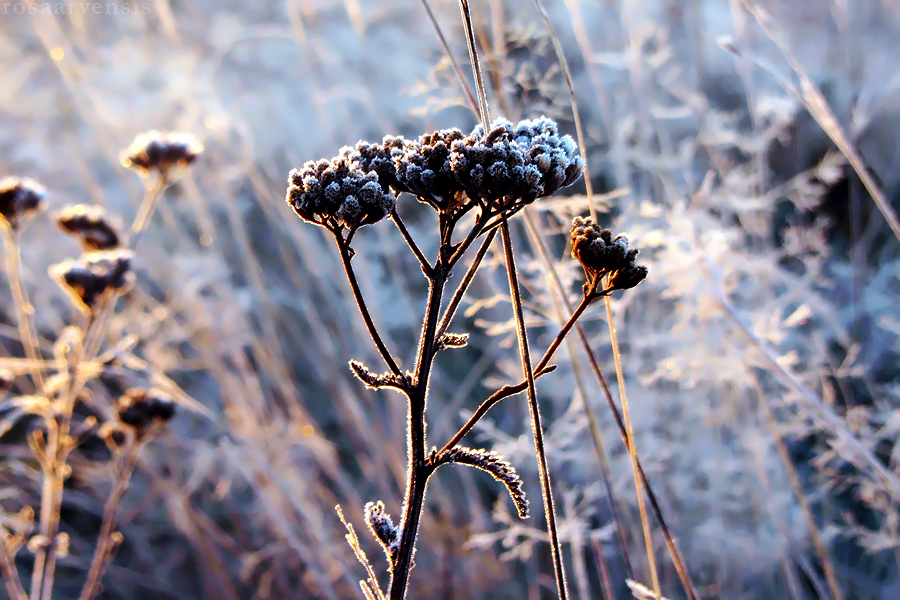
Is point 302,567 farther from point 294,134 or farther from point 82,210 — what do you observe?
point 294,134

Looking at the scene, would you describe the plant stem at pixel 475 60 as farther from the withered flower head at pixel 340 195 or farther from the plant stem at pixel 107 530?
the plant stem at pixel 107 530

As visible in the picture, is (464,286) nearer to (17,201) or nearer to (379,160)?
(379,160)

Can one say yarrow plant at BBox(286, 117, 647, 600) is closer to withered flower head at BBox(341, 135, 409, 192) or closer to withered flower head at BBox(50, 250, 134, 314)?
withered flower head at BBox(341, 135, 409, 192)

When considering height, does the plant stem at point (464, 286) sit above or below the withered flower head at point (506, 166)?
below

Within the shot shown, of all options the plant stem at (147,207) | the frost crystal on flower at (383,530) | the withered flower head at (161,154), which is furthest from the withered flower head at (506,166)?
the withered flower head at (161,154)

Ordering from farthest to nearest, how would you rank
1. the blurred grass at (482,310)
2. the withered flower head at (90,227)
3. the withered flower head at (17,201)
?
the blurred grass at (482,310) < the withered flower head at (90,227) < the withered flower head at (17,201)

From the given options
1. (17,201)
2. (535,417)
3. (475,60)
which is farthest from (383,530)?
(17,201)

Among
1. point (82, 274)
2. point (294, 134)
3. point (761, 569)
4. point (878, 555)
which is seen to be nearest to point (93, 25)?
point (294, 134)
